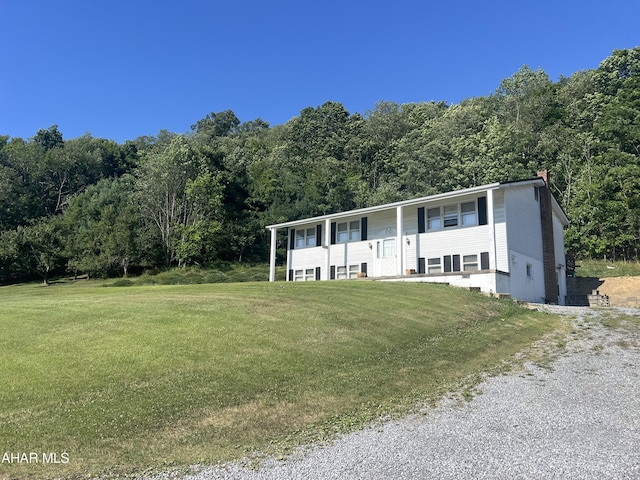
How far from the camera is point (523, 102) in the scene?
58.0 meters

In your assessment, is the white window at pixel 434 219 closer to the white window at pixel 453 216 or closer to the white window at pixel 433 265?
the white window at pixel 453 216

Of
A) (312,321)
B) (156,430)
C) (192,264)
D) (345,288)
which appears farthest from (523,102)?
(156,430)

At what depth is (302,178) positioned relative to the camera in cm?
5591

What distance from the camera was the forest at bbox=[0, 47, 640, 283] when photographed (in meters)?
40.8

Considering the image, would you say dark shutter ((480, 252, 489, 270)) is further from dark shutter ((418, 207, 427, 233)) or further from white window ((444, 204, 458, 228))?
dark shutter ((418, 207, 427, 233))

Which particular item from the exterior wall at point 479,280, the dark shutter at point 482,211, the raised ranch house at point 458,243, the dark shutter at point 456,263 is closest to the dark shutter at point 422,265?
the raised ranch house at point 458,243

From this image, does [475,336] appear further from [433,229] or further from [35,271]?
[35,271]

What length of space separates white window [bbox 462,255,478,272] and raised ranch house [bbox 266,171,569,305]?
48 mm

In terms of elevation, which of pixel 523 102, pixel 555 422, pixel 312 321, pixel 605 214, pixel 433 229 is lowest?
pixel 555 422

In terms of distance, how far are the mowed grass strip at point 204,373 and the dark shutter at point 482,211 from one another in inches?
388

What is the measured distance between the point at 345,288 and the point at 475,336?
6339mm

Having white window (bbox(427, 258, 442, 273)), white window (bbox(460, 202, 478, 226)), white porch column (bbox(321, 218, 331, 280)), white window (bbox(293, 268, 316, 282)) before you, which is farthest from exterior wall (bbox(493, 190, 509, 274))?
white window (bbox(293, 268, 316, 282))

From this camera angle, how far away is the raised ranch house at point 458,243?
2102 cm

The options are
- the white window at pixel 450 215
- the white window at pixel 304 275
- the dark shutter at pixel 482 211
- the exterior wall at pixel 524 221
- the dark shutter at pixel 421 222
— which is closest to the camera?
the exterior wall at pixel 524 221
